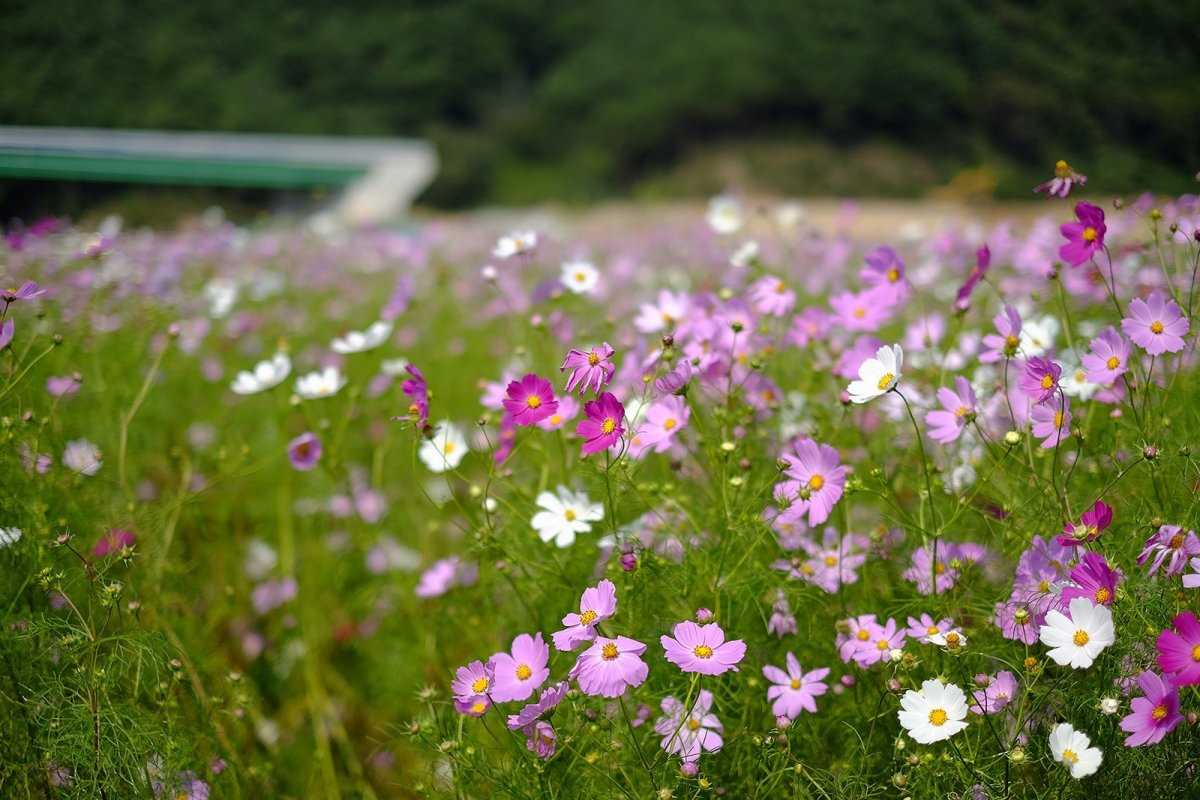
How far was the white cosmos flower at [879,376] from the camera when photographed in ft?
3.09

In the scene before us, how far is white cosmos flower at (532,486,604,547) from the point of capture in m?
1.09

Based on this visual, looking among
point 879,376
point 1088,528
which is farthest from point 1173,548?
point 879,376

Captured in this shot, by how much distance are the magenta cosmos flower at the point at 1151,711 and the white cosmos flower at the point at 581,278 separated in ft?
3.09

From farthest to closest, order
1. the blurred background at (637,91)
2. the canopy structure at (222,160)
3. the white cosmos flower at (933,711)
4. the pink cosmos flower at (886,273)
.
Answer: the blurred background at (637,91), the canopy structure at (222,160), the pink cosmos flower at (886,273), the white cosmos flower at (933,711)

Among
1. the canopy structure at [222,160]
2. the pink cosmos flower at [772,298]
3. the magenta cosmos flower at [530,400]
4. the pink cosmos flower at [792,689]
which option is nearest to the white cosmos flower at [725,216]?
the pink cosmos flower at [772,298]

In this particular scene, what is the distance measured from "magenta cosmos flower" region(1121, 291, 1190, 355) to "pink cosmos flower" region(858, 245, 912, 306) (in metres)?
0.35

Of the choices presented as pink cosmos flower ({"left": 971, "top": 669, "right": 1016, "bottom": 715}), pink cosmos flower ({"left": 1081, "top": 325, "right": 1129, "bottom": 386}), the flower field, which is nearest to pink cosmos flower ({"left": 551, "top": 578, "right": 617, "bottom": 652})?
the flower field

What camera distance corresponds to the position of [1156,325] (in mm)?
1018

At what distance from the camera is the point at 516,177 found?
1762 cm

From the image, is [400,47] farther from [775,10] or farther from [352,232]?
[352,232]

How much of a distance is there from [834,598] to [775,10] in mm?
15477

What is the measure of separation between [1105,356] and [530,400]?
0.70 meters

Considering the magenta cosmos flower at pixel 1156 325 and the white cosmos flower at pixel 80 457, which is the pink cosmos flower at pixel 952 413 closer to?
the magenta cosmos flower at pixel 1156 325

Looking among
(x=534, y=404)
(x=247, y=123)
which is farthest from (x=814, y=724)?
(x=247, y=123)
